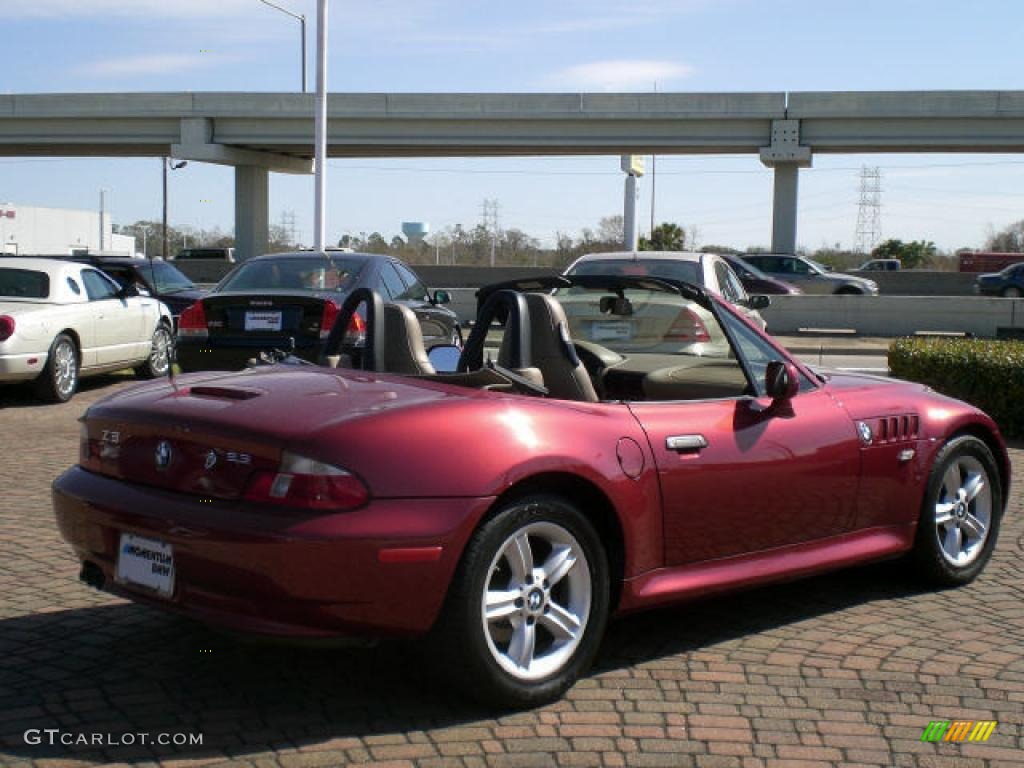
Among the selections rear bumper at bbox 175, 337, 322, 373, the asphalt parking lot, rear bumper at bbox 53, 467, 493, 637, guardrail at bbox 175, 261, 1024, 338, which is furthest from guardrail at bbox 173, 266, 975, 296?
rear bumper at bbox 53, 467, 493, 637

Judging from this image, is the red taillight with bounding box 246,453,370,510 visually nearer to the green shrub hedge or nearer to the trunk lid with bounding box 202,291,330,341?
the trunk lid with bounding box 202,291,330,341

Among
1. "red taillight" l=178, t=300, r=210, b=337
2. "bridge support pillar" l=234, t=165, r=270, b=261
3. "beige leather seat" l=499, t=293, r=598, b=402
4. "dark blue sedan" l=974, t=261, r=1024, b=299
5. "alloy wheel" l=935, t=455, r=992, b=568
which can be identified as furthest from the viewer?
"bridge support pillar" l=234, t=165, r=270, b=261

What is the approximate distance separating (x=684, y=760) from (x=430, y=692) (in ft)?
3.10

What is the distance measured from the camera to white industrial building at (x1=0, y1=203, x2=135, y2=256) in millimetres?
73938

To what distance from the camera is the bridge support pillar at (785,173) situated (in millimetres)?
46656

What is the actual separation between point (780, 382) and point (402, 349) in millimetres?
1522

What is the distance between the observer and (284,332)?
11.2m

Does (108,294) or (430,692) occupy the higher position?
(108,294)

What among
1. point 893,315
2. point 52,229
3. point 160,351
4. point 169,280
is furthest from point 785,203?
point 52,229

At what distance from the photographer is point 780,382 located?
5125mm

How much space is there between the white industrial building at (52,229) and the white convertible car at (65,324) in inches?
2289

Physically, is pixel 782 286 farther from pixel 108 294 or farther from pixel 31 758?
pixel 31 758

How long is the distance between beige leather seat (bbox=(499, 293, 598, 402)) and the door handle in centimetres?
34

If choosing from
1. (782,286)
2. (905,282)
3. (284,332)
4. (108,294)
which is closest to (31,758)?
(284,332)
